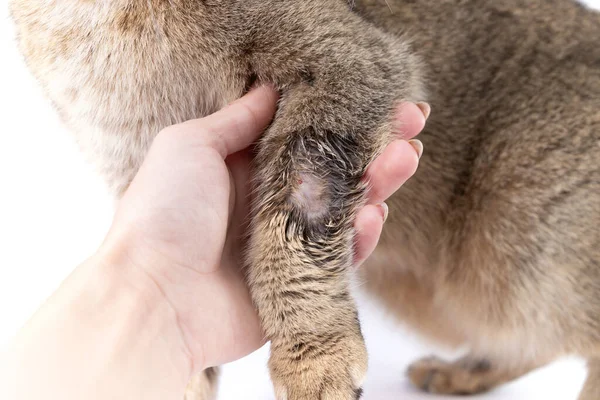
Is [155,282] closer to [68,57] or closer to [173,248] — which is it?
[173,248]

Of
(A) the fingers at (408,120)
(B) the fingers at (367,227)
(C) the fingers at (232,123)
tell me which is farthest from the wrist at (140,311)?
(A) the fingers at (408,120)

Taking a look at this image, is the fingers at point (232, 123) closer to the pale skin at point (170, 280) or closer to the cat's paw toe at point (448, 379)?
the pale skin at point (170, 280)

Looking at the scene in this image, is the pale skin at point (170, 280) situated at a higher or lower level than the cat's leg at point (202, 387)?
higher

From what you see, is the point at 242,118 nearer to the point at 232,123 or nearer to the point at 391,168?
the point at 232,123

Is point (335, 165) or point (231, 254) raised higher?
point (335, 165)

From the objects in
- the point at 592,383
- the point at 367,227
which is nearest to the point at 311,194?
the point at 367,227

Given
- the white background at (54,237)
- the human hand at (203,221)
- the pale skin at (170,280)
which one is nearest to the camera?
the pale skin at (170,280)

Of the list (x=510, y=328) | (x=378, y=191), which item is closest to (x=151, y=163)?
(x=378, y=191)
